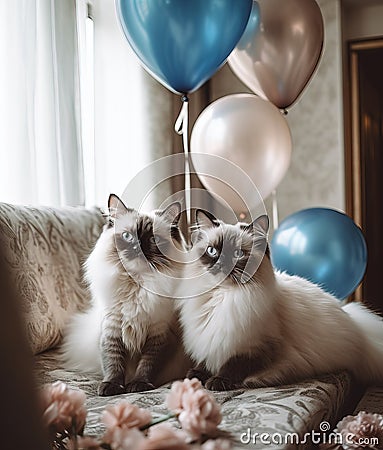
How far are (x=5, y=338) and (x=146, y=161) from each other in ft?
9.77

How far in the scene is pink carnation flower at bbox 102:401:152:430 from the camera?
900mm

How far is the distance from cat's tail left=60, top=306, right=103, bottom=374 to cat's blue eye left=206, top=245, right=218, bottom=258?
0.34m

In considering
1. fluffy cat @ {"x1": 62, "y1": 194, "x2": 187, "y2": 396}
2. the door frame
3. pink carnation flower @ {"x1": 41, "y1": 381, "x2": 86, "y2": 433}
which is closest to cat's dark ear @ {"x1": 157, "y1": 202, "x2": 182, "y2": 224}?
fluffy cat @ {"x1": 62, "y1": 194, "x2": 187, "y2": 396}

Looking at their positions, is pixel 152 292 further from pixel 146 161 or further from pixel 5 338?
pixel 146 161

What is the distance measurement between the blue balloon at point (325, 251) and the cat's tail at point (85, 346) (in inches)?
36.4

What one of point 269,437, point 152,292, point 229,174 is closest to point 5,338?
point 269,437

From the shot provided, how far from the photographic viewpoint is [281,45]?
242 cm

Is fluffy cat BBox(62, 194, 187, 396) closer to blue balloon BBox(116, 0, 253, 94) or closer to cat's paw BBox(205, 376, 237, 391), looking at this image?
cat's paw BBox(205, 376, 237, 391)

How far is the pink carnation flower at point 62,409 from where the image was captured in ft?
3.00

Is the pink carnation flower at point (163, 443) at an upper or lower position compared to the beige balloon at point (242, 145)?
lower

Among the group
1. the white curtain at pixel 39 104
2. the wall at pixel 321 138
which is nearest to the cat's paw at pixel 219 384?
the white curtain at pixel 39 104

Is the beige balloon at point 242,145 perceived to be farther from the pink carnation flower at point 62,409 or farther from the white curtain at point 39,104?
the pink carnation flower at point 62,409

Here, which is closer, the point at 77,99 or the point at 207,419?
the point at 207,419

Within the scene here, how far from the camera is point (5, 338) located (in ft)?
1.43
